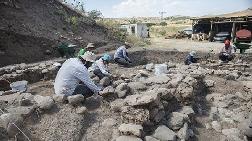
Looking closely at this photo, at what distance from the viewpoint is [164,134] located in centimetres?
454

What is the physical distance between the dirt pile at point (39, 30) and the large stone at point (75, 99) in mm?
7163

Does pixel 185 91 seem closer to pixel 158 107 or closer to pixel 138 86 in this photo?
pixel 138 86

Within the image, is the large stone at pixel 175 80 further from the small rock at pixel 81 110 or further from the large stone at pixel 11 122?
the large stone at pixel 11 122

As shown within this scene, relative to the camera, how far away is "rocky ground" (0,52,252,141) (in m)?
4.22

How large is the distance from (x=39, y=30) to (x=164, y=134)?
10959 millimetres

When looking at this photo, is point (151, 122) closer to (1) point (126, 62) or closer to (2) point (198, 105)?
(2) point (198, 105)

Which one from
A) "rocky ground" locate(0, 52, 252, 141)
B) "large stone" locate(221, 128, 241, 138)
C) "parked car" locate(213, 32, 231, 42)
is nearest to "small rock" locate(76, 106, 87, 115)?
"rocky ground" locate(0, 52, 252, 141)

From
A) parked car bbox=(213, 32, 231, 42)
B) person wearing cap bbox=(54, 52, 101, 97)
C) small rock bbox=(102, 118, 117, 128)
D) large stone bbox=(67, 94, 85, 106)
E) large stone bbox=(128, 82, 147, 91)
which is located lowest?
parked car bbox=(213, 32, 231, 42)

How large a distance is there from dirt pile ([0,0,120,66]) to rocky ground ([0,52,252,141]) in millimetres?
6164

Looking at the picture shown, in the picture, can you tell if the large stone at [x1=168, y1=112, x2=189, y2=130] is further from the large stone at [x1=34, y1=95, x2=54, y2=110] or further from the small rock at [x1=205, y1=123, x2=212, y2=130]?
the large stone at [x1=34, y1=95, x2=54, y2=110]

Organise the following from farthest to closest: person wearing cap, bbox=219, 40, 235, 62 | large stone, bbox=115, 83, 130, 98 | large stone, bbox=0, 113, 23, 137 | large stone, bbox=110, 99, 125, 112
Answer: person wearing cap, bbox=219, 40, 235, 62
large stone, bbox=115, 83, 130, 98
large stone, bbox=110, 99, 125, 112
large stone, bbox=0, 113, 23, 137

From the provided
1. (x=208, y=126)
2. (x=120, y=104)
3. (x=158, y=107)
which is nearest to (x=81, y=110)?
(x=120, y=104)

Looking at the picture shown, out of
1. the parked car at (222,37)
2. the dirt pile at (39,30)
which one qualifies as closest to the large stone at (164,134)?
the dirt pile at (39,30)

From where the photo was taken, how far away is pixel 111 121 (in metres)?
4.73
